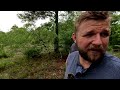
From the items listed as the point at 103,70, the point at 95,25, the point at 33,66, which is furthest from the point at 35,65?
the point at 95,25

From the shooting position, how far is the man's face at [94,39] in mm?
649

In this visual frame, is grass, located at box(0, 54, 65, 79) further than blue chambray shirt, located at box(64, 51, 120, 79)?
Yes

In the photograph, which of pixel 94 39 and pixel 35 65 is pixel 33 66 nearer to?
pixel 35 65

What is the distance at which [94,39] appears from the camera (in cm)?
65

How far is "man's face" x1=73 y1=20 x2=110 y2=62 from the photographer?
2.13 ft

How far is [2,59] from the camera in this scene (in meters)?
7.93

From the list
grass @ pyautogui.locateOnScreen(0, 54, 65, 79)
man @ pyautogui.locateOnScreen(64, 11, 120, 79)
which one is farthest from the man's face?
grass @ pyautogui.locateOnScreen(0, 54, 65, 79)

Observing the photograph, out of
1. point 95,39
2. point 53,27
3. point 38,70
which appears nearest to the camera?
point 95,39

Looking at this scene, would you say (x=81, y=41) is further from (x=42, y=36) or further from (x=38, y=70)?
(x=42, y=36)

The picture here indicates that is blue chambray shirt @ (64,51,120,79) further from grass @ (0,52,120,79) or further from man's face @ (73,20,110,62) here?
grass @ (0,52,120,79)
